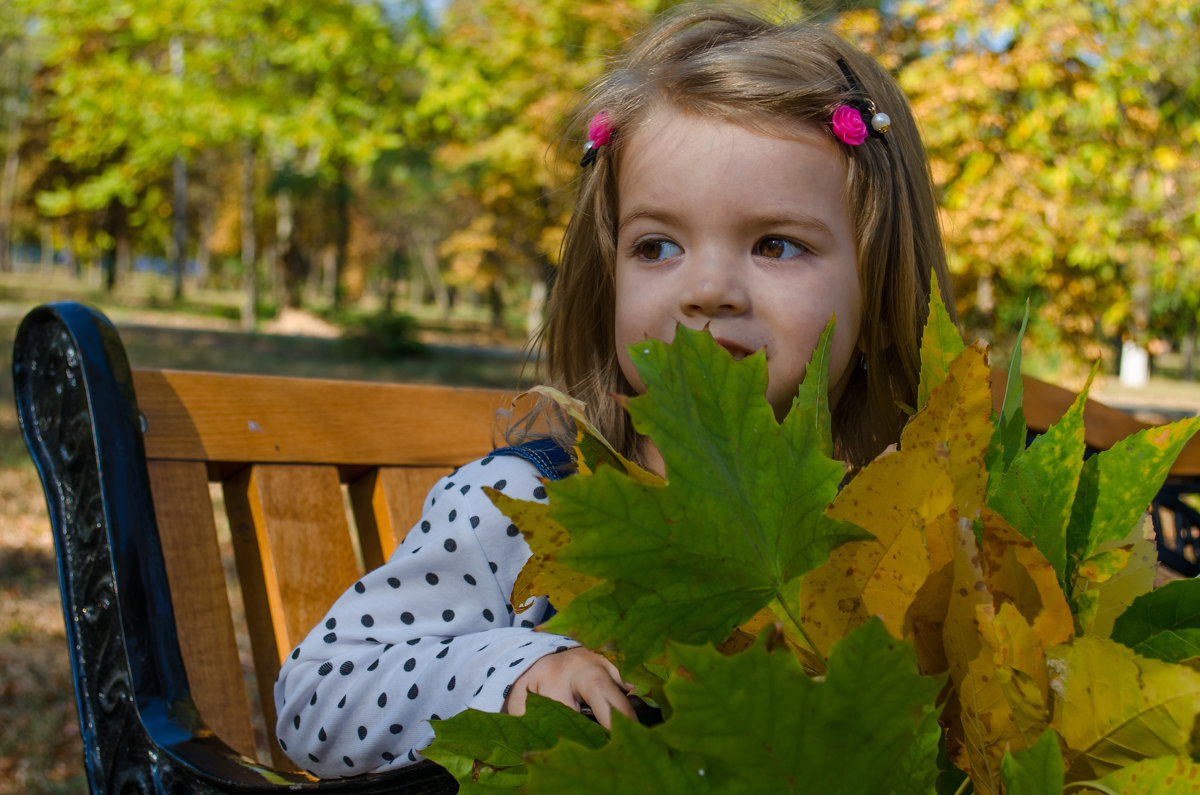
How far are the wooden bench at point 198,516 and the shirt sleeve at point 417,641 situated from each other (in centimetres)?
15

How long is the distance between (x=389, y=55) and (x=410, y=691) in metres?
13.2

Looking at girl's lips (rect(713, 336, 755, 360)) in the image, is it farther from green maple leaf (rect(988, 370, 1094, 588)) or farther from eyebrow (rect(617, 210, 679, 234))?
green maple leaf (rect(988, 370, 1094, 588))

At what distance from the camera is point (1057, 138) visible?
6066 mm

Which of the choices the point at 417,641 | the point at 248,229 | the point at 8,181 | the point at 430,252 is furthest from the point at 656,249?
the point at 430,252

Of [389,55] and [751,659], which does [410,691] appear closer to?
[751,659]

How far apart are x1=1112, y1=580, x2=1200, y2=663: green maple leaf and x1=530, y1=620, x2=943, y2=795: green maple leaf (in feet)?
0.61

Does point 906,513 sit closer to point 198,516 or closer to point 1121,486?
point 1121,486

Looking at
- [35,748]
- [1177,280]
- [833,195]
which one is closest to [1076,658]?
[833,195]

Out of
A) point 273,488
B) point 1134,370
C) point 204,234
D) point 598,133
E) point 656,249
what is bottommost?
point 204,234

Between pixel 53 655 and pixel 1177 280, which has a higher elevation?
pixel 1177 280

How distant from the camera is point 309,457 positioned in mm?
Result: 1813

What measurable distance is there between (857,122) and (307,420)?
1081 mm

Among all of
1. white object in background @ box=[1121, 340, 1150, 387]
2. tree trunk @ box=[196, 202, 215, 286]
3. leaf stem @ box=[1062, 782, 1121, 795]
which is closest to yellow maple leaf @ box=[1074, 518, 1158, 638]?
leaf stem @ box=[1062, 782, 1121, 795]

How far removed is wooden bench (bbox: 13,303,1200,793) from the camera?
4.22 ft
